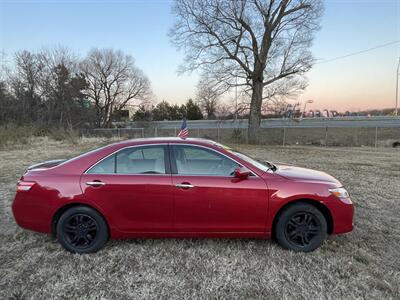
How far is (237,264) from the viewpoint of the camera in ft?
10.6

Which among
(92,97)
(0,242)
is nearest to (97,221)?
(0,242)

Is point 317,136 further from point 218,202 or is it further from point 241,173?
point 218,202

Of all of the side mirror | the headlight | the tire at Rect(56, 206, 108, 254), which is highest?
the side mirror

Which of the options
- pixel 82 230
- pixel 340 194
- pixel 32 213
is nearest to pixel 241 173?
pixel 340 194

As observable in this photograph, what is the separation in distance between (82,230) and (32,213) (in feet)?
2.17

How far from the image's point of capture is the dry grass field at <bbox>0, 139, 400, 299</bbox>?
2.76m

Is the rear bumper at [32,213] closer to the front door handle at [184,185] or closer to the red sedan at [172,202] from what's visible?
the red sedan at [172,202]

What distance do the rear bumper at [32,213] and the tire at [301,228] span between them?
9.51ft

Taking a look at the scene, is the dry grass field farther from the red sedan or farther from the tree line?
the tree line

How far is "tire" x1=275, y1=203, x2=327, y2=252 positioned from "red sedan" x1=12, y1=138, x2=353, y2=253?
0.01m

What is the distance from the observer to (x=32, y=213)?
3502 mm

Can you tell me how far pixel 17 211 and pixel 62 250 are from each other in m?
0.76

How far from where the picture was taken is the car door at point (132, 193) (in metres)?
3.43

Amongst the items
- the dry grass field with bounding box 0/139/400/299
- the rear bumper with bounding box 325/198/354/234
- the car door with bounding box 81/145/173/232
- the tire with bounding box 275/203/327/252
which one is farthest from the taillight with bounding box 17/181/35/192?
the rear bumper with bounding box 325/198/354/234
